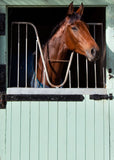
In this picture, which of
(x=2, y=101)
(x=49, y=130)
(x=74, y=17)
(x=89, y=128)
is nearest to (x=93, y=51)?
(x=74, y=17)

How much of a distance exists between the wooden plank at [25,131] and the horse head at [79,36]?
73 cm

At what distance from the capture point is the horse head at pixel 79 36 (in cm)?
263

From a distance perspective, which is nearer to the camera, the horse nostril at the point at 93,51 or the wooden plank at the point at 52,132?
the horse nostril at the point at 93,51

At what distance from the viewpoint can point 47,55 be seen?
321cm

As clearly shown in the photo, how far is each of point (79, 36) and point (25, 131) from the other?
103 cm

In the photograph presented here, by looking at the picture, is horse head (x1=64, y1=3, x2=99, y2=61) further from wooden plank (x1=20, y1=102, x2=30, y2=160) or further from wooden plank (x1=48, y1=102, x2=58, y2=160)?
wooden plank (x1=20, y1=102, x2=30, y2=160)

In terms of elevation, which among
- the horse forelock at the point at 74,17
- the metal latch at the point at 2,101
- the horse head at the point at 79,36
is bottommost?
the metal latch at the point at 2,101

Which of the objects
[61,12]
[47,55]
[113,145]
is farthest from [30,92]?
[61,12]

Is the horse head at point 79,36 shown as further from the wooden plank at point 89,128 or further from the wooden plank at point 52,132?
the wooden plank at point 52,132

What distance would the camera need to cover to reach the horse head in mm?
2633

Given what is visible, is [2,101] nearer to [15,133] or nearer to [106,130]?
[15,133]

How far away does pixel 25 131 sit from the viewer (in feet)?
8.93

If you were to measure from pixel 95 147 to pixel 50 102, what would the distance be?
60 centimetres

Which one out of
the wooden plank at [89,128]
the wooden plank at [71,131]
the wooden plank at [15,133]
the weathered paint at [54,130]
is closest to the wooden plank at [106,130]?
the weathered paint at [54,130]
